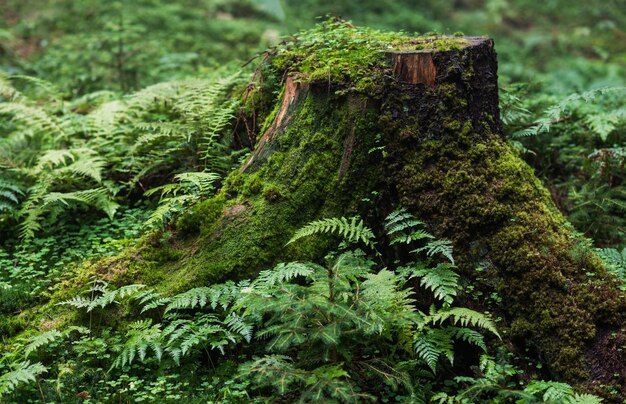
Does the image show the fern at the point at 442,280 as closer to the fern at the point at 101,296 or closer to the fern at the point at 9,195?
the fern at the point at 101,296

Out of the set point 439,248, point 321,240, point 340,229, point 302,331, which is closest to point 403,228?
point 439,248

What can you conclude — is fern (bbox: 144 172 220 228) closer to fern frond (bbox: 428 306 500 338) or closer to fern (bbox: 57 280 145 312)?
fern (bbox: 57 280 145 312)

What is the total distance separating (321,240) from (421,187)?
35.3 inches

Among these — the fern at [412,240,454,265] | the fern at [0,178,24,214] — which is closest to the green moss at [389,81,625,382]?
the fern at [412,240,454,265]

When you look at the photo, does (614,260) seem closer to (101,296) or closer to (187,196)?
(187,196)

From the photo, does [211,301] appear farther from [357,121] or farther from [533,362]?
[533,362]

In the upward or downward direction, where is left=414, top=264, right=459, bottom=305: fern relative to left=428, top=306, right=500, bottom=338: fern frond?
upward

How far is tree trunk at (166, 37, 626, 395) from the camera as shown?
12.8 ft

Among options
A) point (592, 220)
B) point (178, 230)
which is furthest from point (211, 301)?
point (592, 220)

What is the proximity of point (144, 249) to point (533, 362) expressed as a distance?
3.09 m

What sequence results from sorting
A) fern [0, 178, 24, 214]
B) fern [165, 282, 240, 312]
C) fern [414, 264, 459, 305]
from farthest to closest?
fern [0, 178, 24, 214]
fern [165, 282, 240, 312]
fern [414, 264, 459, 305]

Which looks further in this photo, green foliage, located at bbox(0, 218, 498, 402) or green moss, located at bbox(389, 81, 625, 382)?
green moss, located at bbox(389, 81, 625, 382)

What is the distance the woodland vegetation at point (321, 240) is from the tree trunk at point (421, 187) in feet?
0.05

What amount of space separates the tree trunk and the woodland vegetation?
2cm
